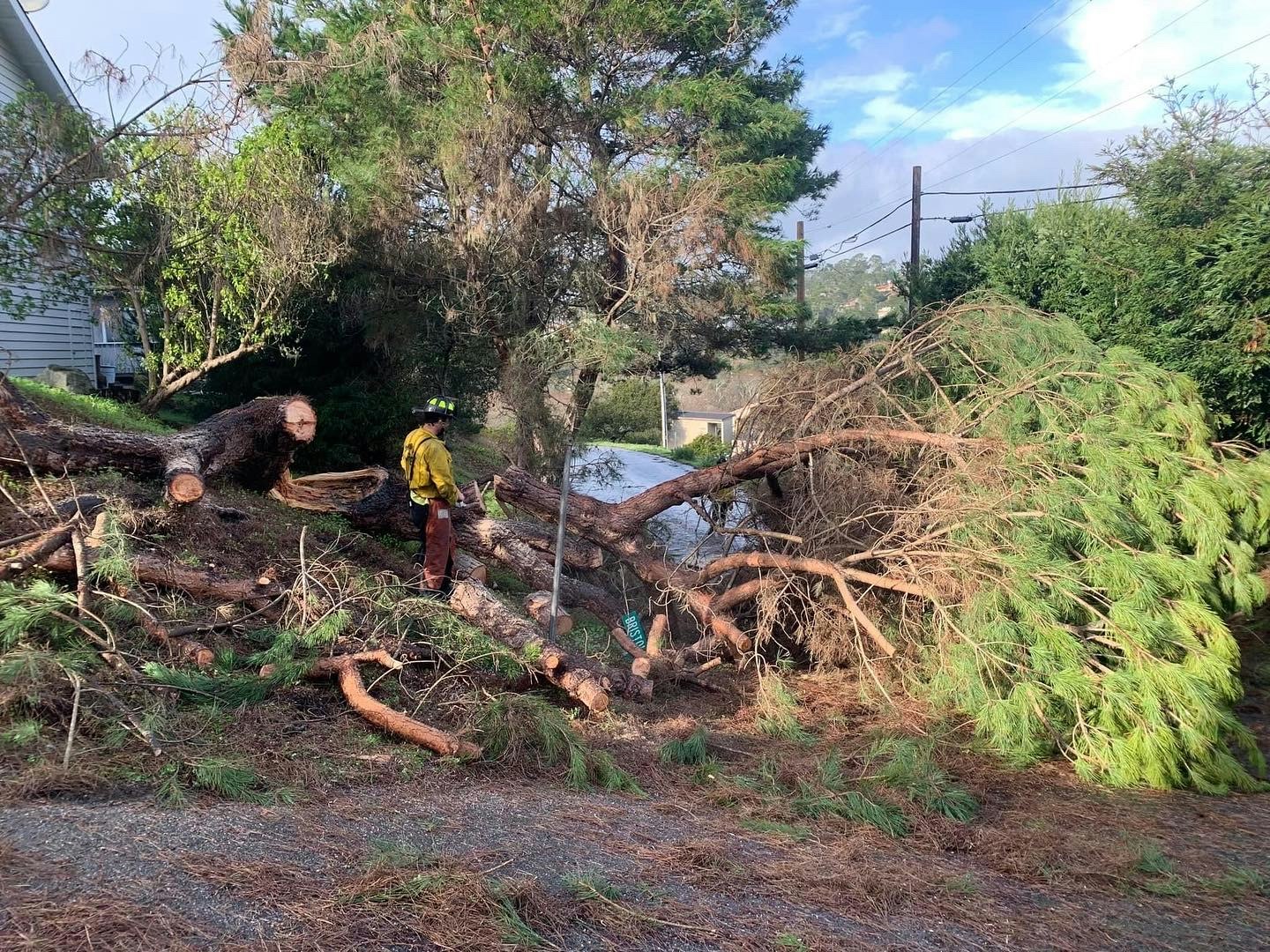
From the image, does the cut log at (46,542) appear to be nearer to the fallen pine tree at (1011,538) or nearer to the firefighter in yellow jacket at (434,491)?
the firefighter in yellow jacket at (434,491)

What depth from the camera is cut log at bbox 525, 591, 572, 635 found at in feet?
23.5

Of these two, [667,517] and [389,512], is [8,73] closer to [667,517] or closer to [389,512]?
[389,512]

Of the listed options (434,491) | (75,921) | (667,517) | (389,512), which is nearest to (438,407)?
(434,491)

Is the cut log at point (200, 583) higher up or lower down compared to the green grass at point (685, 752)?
higher up

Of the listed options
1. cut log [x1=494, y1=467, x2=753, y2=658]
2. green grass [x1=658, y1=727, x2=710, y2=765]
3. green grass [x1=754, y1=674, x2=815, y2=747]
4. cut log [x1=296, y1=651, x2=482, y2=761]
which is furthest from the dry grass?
cut log [x1=494, y1=467, x2=753, y2=658]

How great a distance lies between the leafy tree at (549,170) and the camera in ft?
34.8

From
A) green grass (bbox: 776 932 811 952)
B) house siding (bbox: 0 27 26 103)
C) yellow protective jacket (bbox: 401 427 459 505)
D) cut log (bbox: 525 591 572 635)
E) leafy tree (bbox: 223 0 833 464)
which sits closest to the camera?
green grass (bbox: 776 932 811 952)

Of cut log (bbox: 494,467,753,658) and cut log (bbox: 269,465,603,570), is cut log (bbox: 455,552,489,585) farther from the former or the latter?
cut log (bbox: 494,467,753,658)

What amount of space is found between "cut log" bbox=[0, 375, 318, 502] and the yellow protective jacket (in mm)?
1503

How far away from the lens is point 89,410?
9.87 meters

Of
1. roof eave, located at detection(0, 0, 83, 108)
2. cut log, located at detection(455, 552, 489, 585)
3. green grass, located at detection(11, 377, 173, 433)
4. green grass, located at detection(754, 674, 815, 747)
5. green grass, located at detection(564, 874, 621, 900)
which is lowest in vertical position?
green grass, located at detection(754, 674, 815, 747)

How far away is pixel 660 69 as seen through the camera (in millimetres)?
12250

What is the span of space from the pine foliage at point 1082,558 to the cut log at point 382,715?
3.22 metres

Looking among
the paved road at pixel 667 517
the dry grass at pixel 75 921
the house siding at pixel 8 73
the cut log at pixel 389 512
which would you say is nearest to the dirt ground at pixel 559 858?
the dry grass at pixel 75 921
